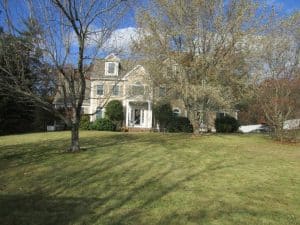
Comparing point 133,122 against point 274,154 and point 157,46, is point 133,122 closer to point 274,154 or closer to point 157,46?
point 157,46

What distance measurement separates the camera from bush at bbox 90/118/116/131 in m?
33.9

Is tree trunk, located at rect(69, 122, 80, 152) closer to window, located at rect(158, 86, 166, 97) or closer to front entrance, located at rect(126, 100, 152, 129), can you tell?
window, located at rect(158, 86, 166, 97)

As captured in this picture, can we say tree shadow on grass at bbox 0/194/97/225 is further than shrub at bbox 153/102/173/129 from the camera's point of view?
No

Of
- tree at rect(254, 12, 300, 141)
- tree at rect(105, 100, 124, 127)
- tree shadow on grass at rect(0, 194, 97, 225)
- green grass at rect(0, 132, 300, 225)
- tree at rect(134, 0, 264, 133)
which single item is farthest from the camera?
tree at rect(105, 100, 124, 127)

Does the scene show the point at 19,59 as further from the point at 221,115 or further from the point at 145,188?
the point at 221,115

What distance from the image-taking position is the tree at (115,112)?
3697 cm

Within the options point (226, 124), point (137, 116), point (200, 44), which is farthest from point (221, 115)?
point (200, 44)

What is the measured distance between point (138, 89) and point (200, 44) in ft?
20.5

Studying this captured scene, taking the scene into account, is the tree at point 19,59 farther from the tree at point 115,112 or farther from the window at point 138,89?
the tree at point 115,112

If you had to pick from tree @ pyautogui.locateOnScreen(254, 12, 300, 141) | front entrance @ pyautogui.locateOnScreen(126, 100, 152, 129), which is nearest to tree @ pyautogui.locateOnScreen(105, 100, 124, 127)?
front entrance @ pyautogui.locateOnScreen(126, 100, 152, 129)

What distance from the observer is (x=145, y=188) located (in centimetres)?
916

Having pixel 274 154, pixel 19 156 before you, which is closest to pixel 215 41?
pixel 274 154

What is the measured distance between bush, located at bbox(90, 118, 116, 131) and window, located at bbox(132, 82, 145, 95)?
6208 mm

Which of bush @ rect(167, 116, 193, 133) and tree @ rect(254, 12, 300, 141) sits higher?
tree @ rect(254, 12, 300, 141)
